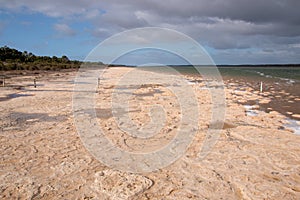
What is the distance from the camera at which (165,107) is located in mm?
14148

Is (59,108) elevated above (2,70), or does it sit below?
below

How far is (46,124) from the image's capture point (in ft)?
33.2

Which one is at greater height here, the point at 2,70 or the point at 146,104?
the point at 2,70

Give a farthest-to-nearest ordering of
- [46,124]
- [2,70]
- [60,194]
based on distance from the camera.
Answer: [2,70] → [46,124] → [60,194]

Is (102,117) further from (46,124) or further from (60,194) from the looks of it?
(60,194)

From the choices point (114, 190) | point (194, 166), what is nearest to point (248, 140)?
Answer: point (194, 166)

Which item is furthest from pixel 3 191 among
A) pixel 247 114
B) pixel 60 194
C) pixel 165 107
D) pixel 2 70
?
pixel 2 70

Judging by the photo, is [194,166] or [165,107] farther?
[165,107]

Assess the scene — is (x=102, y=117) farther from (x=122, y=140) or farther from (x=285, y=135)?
(x=285, y=135)

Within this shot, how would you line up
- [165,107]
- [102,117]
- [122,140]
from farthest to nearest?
[165,107] → [102,117] → [122,140]

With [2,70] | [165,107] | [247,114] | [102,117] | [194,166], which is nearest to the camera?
[194,166]

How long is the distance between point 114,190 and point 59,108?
916 centimetres

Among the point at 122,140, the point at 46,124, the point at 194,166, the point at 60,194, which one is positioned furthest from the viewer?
the point at 46,124

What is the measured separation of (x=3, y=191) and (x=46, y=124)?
523 cm
